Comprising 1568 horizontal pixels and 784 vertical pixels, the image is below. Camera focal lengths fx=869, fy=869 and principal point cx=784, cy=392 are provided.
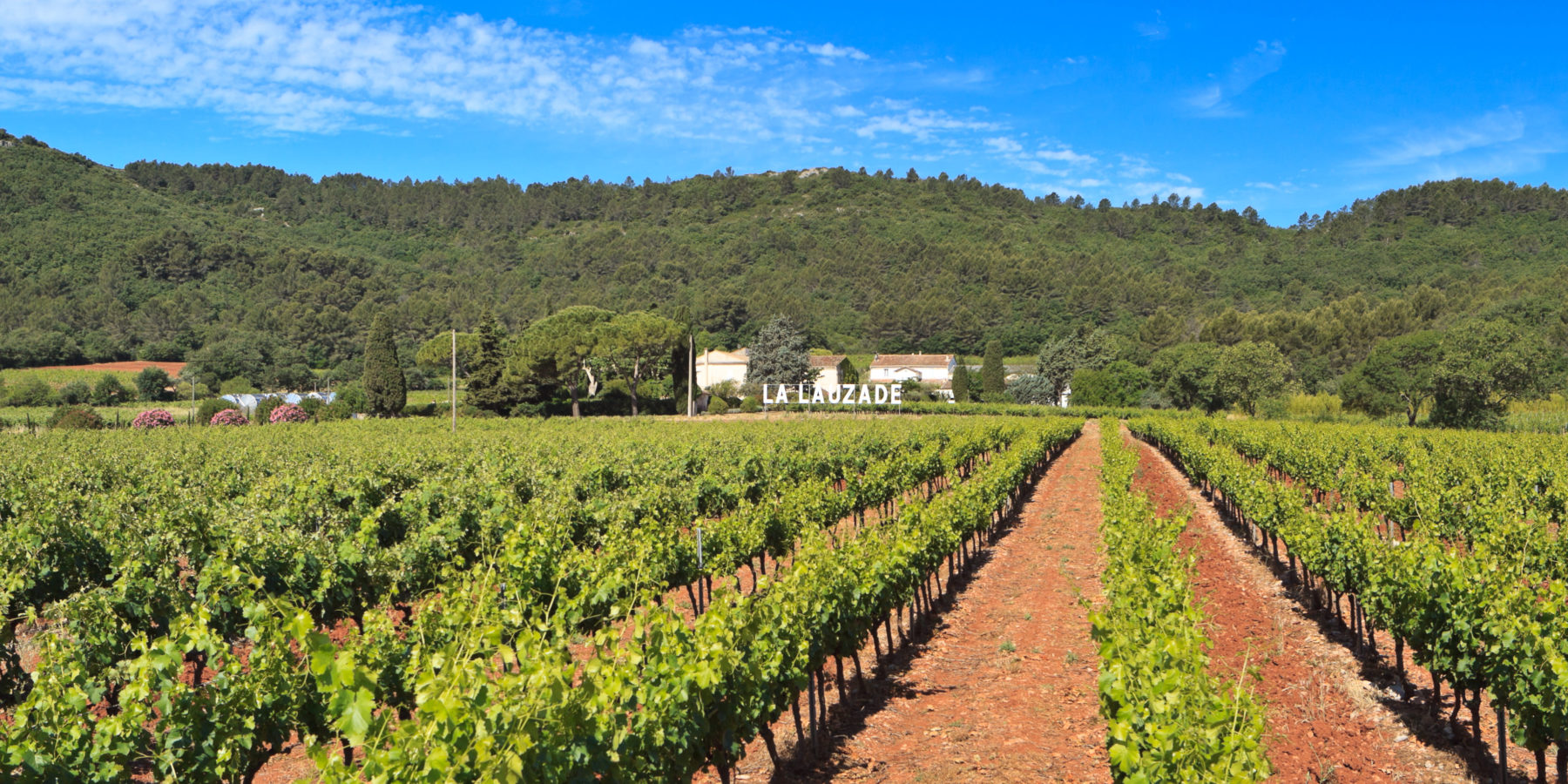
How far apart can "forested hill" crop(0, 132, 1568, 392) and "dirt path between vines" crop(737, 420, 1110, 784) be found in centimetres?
5921

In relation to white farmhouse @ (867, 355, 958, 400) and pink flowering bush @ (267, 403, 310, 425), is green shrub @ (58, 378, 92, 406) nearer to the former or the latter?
pink flowering bush @ (267, 403, 310, 425)

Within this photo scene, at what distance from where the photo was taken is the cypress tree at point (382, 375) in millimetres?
48531

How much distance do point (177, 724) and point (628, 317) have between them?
186ft

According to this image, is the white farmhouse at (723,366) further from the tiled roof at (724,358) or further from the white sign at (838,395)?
the white sign at (838,395)

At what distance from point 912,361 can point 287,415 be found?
57862 millimetres

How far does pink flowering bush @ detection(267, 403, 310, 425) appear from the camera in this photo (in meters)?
43.4

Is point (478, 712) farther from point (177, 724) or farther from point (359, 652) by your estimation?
point (359, 652)

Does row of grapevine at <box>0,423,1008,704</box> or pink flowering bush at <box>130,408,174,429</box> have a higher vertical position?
pink flowering bush at <box>130,408,174,429</box>

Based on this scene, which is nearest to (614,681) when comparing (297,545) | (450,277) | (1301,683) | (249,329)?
(297,545)

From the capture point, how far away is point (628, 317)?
59938mm

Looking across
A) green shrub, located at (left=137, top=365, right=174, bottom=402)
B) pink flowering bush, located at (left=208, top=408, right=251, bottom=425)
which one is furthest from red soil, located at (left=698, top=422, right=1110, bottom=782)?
green shrub, located at (left=137, top=365, right=174, bottom=402)

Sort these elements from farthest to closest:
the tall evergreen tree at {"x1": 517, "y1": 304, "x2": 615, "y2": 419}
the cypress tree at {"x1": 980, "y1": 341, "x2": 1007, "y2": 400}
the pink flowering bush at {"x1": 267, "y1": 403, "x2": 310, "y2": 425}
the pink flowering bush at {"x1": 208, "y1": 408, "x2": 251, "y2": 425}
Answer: the cypress tree at {"x1": 980, "y1": 341, "x2": 1007, "y2": 400} < the tall evergreen tree at {"x1": 517, "y1": 304, "x2": 615, "y2": 419} < the pink flowering bush at {"x1": 267, "y1": 403, "x2": 310, "y2": 425} < the pink flowering bush at {"x1": 208, "y1": 408, "x2": 251, "y2": 425}

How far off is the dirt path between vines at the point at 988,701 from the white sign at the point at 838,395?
33119 millimetres

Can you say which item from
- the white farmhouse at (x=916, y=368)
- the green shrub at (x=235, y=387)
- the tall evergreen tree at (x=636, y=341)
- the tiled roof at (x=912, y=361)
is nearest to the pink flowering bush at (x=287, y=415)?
the tall evergreen tree at (x=636, y=341)
